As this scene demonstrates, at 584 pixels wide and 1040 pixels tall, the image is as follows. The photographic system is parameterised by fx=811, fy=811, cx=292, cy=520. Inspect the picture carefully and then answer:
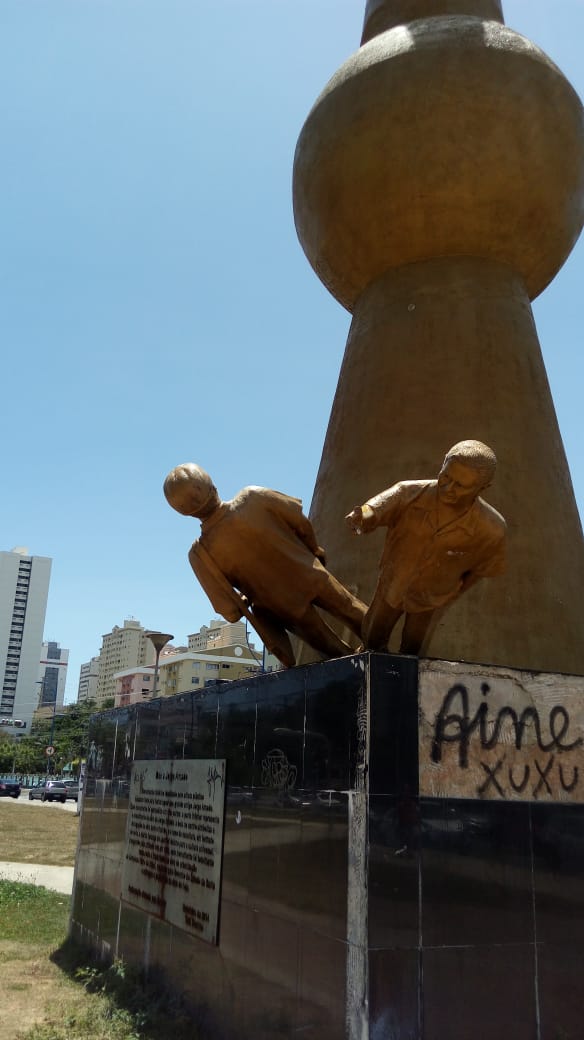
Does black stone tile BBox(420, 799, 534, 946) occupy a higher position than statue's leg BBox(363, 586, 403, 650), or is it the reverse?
statue's leg BBox(363, 586, 403, 650)

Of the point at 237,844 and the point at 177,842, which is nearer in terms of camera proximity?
the point at 237,844

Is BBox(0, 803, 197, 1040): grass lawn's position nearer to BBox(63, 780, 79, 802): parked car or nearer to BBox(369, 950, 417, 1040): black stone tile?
BBox(369, 950, 417, 1040): black stone tile

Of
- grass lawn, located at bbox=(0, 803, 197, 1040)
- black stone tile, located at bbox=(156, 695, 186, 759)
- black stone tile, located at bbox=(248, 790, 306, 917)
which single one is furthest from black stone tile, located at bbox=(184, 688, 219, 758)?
grass lawn, located at bbox=(0, 803, 197, 1040)

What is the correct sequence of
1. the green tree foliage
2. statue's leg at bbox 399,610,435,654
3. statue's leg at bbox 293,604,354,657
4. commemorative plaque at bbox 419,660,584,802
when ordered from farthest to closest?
the green tree foliage, statue's leg at bbox 293,604,354,657, statue's leg at bbox 399,610,435,654, commemorative plaque at bbox 419,660,584,802

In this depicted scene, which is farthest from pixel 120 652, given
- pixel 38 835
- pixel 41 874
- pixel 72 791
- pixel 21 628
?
pixel 41 874

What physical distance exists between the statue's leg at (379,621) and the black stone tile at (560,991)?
2063 mm

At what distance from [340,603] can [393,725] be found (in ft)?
6.47

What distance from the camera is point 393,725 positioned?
4434 mm

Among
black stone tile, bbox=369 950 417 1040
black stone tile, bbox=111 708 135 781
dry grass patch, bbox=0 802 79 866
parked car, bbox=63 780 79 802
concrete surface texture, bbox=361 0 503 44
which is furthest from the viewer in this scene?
parked car, bbox=63 780 79 802

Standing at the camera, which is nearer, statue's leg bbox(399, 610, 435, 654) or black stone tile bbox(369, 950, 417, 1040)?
black stone tile bbox(369, 950, 417, 1040)

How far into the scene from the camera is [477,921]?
14.3 feet

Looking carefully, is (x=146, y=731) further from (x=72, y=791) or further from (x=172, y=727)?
(x=72, y=791)

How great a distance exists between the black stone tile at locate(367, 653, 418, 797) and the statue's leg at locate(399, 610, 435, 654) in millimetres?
810

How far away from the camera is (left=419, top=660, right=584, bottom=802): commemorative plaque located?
4.54m
